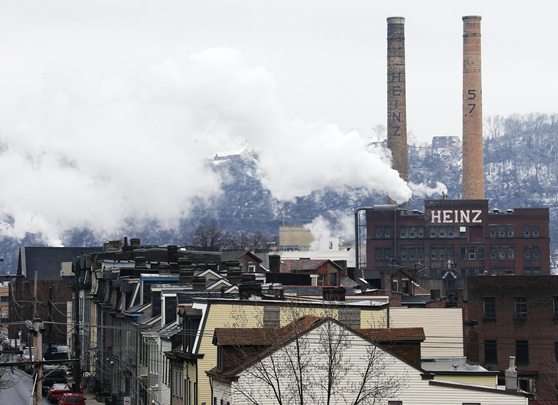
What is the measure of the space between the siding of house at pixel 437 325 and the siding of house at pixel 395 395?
13.5 meters

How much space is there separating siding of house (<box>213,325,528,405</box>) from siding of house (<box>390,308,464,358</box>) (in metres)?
13.5

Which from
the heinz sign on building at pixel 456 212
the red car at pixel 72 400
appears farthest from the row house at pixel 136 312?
the heinz sign on building at pixel 456 212

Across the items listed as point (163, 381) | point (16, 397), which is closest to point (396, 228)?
point (16, 397)

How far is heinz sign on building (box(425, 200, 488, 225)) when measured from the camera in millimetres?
191000

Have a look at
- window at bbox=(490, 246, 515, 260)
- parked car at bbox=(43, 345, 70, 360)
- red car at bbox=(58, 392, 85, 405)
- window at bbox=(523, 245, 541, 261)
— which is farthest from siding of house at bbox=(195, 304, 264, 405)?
window at bbox=(490, 246, 515, 260)

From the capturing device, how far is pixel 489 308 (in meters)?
87.9

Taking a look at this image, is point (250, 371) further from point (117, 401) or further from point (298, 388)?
point (117, 401)

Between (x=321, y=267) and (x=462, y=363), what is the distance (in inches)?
2165

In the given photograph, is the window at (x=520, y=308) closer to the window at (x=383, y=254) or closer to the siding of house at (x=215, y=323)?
the siding of house at (x=215, y=323)

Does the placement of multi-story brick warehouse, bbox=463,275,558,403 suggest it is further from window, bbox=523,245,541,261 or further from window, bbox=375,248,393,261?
window, bbox=523,245,541,261

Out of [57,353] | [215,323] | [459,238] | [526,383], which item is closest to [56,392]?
[526,383]

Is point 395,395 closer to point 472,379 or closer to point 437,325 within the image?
point 472,379

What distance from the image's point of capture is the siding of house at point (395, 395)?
52219mm

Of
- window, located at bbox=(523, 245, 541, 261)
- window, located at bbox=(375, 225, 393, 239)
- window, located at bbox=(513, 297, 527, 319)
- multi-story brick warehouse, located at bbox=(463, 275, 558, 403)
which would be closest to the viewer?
multi-story brick warehouse, located at bbox=(463, 275, 558, 403)
